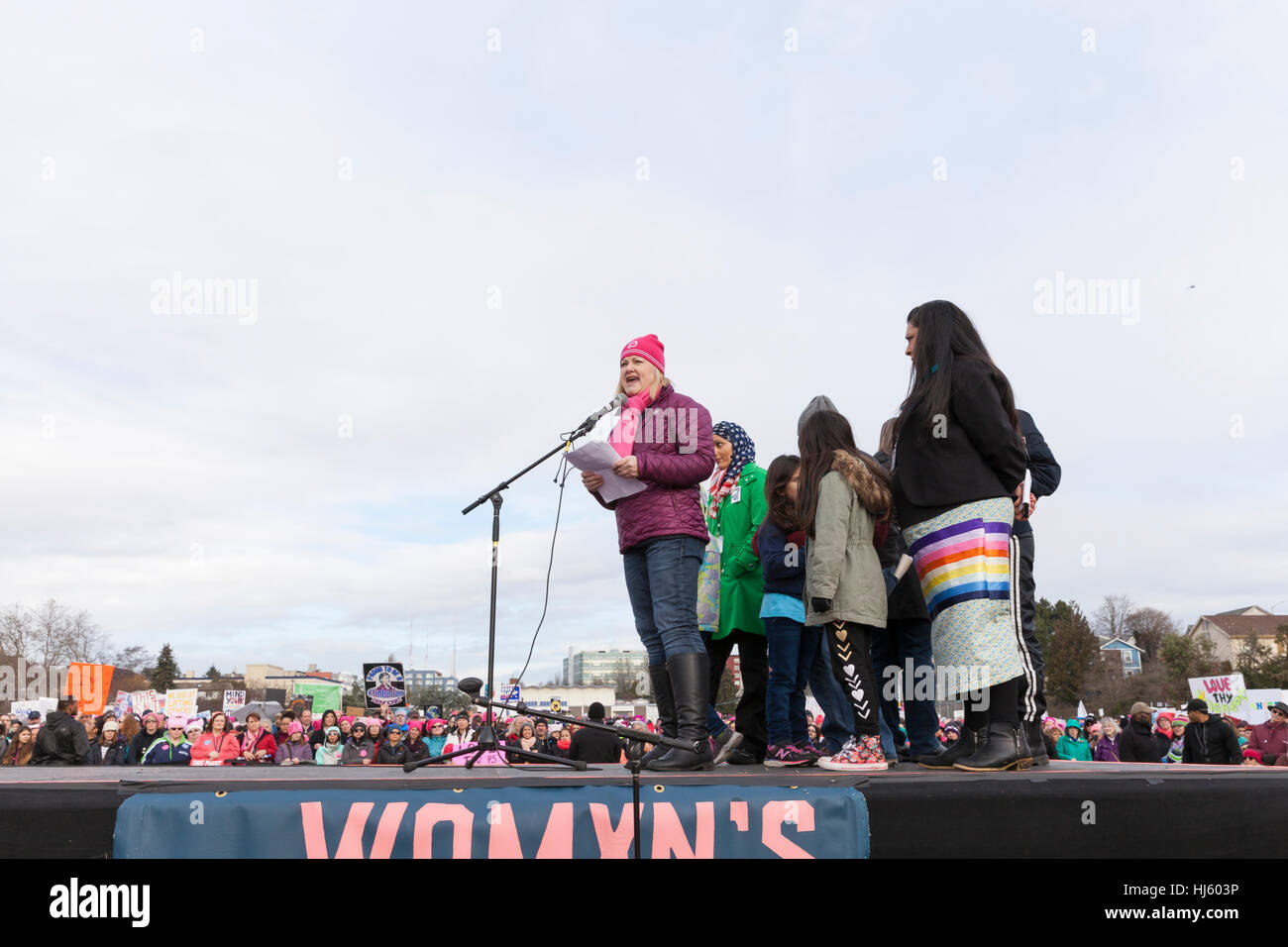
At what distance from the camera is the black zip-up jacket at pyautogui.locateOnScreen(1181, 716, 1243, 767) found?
34.6ft

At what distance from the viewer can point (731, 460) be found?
545cm

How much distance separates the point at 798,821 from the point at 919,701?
1946mm

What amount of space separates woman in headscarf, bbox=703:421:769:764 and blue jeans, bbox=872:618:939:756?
63 cm

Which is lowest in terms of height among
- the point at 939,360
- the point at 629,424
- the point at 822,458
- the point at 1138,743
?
the point at 1138,743

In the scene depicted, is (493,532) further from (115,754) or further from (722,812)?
Answer: (115,754)

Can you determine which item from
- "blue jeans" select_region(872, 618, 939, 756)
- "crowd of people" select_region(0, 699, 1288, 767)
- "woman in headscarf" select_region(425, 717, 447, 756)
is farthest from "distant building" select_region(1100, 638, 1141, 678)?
"blue jeans" select_region(872, 618, 939, 756)

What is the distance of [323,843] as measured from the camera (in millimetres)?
3143

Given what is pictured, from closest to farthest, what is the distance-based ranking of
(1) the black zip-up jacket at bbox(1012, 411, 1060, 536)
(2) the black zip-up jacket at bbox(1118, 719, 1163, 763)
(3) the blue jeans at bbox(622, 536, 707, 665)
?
(3) the blue jeans at bbox(622, 536, 707, 665), (1) the black zip-up jacket at bbox(1012, 411, 1060, 536), (2) the black zip-up jacket at bbox(1118, 719, 1163, 763)

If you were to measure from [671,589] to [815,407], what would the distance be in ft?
4.13

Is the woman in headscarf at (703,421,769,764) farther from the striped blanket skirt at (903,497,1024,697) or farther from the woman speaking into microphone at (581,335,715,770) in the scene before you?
the striped blanket skirt at (903,497,1024,697)

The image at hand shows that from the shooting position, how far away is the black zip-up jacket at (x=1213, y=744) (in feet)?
34.6

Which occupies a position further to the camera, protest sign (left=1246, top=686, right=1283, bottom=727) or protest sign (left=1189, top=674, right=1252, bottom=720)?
protest sign (left=1189, top=674, right=1252, bottom=720)

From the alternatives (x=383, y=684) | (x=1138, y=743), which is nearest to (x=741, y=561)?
(x=1138, y=743)

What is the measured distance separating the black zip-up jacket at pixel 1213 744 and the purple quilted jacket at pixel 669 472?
929cm
